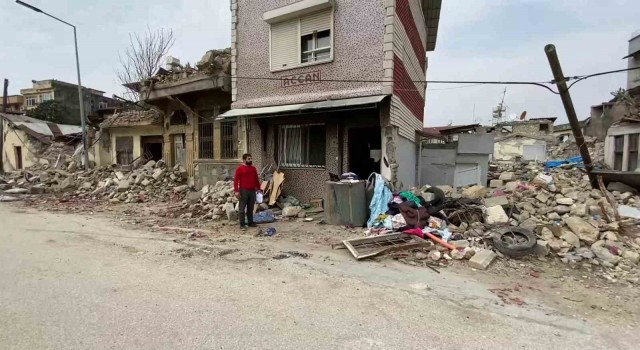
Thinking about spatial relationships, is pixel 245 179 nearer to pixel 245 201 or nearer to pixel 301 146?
pixel 245 201

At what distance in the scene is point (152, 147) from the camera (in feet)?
57.9

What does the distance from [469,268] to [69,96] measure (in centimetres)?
4548

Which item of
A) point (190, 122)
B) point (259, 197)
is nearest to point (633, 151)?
point (259, 197)

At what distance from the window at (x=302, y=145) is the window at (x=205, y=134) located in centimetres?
443

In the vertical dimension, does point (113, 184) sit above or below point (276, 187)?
below

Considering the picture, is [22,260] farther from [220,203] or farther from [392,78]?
[392,78]

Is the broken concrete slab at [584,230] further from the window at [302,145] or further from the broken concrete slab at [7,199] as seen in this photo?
the broken concrete slab at [7,199]

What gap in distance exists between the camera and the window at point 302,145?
33.8 feet

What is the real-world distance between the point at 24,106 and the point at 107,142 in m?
37.1

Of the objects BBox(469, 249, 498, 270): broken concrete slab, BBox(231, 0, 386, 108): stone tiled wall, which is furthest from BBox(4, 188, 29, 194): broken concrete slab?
BBox(469, 249, 498, 270): broken concrete slab

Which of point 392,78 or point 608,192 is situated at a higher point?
point 392,78

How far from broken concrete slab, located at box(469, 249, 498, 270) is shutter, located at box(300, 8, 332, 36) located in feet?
23.9

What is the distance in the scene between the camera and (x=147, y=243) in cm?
672

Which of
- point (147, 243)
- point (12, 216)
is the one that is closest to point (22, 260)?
point (147, 243)
